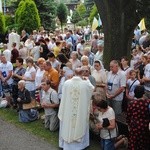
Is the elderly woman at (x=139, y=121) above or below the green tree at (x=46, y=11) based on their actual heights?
below

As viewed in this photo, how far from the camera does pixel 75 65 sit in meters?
12.5

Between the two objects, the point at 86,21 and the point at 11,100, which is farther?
the point at 86,21

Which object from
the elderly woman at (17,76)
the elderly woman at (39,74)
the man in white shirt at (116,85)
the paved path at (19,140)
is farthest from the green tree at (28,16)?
the man in white shirt at (116,85)

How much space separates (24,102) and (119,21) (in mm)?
3949

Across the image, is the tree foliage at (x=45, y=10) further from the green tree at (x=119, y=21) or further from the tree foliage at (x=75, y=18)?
the green tree at (x=119, y=21)

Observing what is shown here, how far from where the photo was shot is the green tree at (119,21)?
40.2ft

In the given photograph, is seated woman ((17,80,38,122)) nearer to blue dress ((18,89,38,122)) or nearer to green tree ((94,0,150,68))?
blue dress ((18,89,38,122))

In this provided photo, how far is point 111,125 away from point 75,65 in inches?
162

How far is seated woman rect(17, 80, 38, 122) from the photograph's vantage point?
1157 cm

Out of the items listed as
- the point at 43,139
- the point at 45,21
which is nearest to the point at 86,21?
the point at 45,21

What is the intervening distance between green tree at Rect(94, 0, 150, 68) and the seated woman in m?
2.93

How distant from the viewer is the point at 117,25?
12.5 meters

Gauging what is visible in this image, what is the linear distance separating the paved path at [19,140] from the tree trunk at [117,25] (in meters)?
3.78

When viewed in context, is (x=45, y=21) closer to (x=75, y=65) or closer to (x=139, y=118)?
(x=75, y=65)
